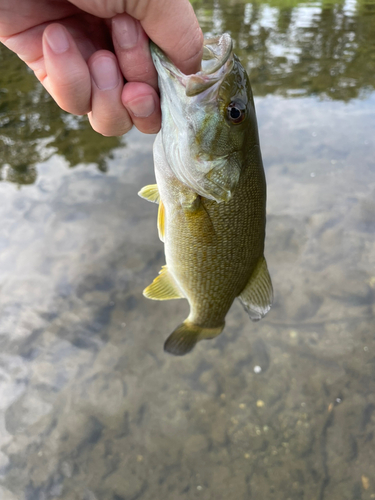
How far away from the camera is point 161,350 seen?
327 centimetres

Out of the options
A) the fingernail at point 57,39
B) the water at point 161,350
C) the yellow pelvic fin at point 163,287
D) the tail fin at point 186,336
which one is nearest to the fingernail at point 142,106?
the fingernail at point 57,39

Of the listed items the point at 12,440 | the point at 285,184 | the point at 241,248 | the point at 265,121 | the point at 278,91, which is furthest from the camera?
the point at 278,91

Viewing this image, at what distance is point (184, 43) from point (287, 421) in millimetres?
2741

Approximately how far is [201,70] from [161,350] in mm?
2509

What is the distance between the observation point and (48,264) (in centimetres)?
388

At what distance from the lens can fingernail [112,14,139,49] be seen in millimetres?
1215

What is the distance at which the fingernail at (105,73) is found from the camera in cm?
132

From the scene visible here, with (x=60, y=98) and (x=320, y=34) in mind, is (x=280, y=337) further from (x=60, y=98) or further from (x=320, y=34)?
(x=320, y=34)

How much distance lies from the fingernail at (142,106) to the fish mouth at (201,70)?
0.33ft

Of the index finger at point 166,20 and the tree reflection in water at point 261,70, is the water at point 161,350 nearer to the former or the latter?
the tree reflection in water at point 261,70

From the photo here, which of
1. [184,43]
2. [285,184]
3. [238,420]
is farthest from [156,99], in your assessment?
[285,184]

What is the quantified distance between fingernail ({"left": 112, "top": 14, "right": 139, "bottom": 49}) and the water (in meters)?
2.58

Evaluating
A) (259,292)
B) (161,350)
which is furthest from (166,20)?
(161,350)

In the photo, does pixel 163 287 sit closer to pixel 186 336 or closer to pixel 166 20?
pixel 186 336
